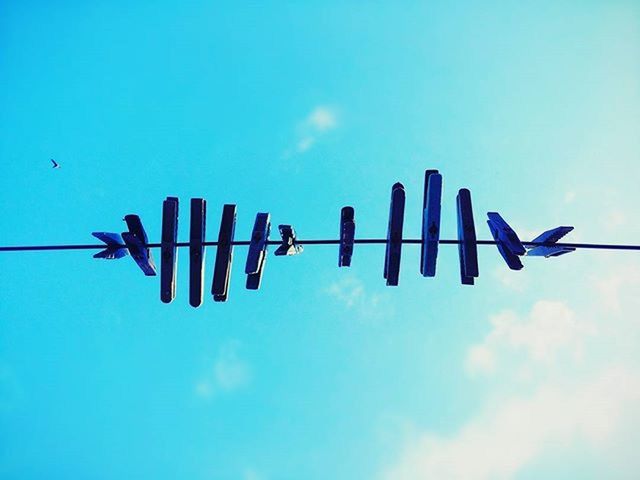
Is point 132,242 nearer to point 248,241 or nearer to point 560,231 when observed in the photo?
point 248,241

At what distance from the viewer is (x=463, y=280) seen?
4668 mm

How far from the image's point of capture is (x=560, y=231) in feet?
15.1

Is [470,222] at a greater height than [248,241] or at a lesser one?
greater

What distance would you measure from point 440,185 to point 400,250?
709 millimetres

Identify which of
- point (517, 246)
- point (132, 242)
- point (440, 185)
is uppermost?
point (440, 185)

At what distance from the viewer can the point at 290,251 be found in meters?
4.82

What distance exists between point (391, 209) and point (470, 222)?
2.39ft

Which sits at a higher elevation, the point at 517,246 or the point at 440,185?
the point at 440,185

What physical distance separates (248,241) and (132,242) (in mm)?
1085

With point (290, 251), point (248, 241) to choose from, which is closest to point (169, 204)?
point (248, 241)

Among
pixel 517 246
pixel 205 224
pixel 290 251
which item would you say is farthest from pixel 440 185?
pixel 205 224

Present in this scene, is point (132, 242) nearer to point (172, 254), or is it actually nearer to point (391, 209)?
point (172, 254)

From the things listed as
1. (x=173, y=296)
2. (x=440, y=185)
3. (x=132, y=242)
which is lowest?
(x=173, y=296)

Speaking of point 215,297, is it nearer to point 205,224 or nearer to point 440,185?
point 205,224
